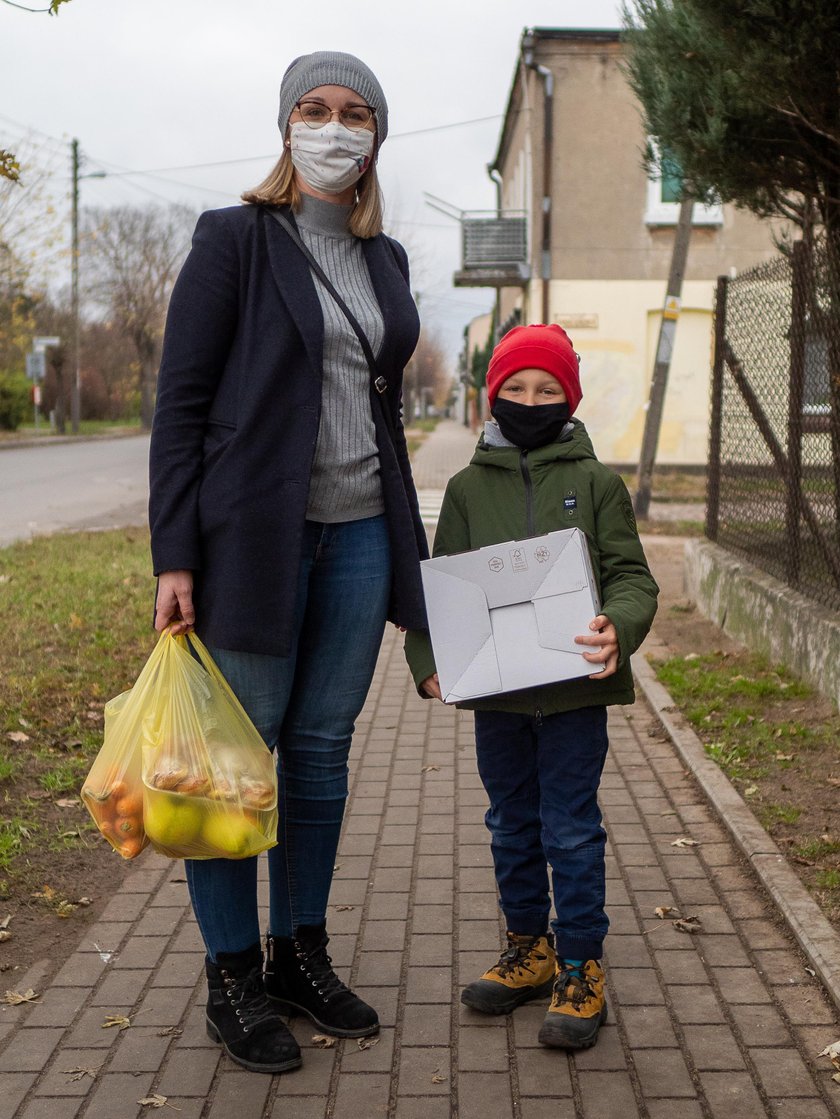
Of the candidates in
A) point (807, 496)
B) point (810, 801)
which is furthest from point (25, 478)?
point (810, 801)

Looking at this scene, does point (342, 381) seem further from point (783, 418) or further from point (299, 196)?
point (783, 418)

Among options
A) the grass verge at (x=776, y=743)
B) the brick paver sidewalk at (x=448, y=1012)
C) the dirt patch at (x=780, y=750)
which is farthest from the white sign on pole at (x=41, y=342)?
the brick paver sidewalk at (x=448, y=1012)

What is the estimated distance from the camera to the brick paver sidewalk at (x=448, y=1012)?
2770 millimetres

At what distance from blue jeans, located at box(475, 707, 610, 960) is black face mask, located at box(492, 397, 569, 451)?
2.17 feet

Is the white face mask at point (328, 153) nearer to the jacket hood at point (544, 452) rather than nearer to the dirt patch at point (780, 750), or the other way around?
the jacket hood at point (544, 452)

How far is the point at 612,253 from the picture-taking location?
73.9 feet

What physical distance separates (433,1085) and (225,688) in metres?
1.00

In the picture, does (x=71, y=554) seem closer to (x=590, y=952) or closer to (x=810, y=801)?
(x=810, y=801)

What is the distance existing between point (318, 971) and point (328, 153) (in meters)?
1.94

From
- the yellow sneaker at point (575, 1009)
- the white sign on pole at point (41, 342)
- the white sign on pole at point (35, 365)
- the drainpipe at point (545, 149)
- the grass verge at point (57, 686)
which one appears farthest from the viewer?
the white sign on pole at point (35, 365)

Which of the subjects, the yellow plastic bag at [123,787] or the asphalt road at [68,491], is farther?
the asphalt road at [68,491]

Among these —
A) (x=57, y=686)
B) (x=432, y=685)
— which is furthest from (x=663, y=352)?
(x=432, y=685)

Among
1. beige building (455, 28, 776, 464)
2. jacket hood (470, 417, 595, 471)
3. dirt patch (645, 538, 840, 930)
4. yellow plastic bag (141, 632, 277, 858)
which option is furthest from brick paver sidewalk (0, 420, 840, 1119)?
beige building (455, 28, 776, 464)

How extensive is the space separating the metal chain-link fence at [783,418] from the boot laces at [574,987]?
3.49 meters
